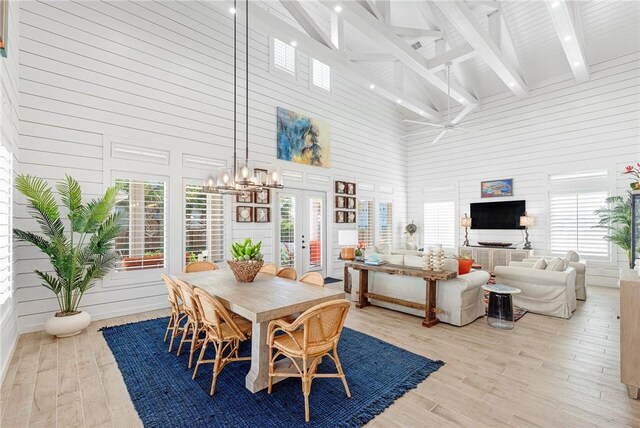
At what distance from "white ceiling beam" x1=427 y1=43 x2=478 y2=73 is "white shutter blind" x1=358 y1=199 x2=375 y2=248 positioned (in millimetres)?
3723

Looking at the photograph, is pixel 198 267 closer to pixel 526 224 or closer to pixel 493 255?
pixel 493 255

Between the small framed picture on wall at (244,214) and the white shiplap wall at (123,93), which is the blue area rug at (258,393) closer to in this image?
the white shiplap wall at (123,93)

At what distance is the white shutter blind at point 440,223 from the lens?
29.9 ft

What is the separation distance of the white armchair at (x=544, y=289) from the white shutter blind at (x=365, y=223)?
3.96 meters

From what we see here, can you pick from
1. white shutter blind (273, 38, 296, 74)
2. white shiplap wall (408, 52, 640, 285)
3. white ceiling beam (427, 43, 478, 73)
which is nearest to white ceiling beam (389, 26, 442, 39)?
→ white ceiling beam (427, 43, 478, 73)

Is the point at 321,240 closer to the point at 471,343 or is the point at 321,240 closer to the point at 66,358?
the point at 471,343

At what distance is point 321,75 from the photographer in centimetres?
762

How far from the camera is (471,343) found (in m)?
3.61

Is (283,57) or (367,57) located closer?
(367,57)

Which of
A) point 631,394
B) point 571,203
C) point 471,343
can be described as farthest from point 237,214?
point 571,203

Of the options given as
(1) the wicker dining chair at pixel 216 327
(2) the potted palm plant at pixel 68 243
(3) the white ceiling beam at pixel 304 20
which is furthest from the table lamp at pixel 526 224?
(2) the potted palm plant at pixel 68 243

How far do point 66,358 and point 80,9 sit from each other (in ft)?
15.3

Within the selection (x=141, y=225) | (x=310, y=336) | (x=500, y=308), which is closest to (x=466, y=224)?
(x=500, y=308)

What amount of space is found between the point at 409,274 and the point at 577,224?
5.32 meters
